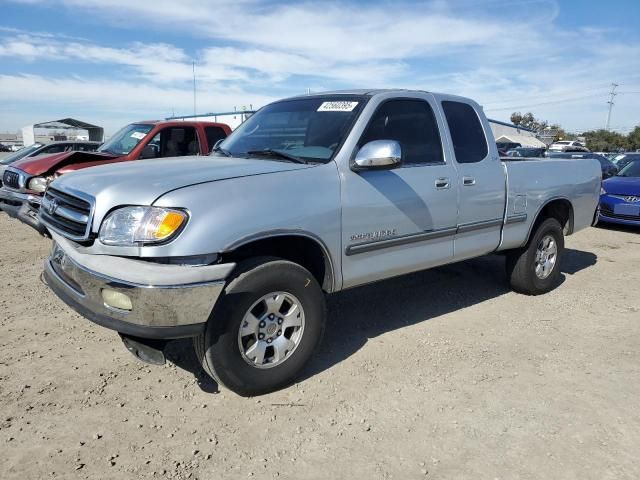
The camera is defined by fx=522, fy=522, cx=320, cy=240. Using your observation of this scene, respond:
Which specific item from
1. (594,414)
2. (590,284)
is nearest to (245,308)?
(594,414)

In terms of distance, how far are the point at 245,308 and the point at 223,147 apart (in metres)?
1.81

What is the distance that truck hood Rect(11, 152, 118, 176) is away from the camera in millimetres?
7423

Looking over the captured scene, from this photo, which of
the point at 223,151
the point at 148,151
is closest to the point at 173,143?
the point at 148,151

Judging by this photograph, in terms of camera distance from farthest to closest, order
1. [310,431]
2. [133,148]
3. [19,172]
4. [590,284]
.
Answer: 1. [133,148]
2. [19,172]
3. [590,284]
4. [310,431]

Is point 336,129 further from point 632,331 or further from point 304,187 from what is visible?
point 632,331

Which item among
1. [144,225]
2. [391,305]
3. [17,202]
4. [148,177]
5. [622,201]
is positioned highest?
[148,177]

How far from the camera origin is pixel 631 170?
36.7ft

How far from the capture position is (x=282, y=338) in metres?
3.36

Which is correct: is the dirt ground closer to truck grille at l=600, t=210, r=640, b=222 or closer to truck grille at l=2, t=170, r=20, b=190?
truck grille at l=2, t=170, r=20, b=190

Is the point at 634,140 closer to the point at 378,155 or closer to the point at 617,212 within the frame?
the point at 617,212

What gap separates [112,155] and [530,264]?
629cm

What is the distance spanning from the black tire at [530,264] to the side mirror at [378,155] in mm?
2559

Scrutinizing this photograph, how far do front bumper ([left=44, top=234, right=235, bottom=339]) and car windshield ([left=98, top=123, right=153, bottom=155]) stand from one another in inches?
233

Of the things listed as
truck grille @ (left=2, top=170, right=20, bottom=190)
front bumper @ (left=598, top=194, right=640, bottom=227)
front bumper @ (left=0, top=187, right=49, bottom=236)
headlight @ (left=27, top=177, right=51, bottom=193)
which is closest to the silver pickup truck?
front bumper @ (left=0, top=187, right=49, bottom=236)
